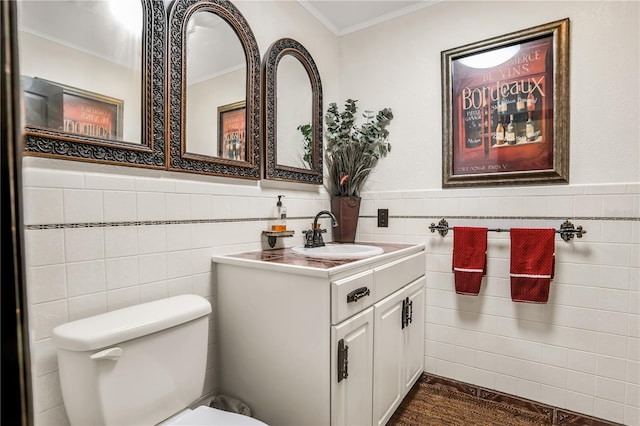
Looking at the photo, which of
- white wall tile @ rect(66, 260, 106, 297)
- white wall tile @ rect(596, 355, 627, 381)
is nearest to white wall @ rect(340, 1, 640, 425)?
white wall tile @ rect(596, 355, 627, 381)

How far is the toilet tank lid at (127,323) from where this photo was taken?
910 mm

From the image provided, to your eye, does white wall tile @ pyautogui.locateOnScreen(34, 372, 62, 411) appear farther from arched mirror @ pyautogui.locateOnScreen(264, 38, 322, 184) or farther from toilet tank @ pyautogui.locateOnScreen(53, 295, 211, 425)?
arched mirror @ pyautogui.locateOnScreen(264, 38, 322, 184)

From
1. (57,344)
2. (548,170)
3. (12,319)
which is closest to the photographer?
(12,319)

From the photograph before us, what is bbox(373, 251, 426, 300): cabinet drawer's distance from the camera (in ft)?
4.93

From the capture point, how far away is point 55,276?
102 centimetres

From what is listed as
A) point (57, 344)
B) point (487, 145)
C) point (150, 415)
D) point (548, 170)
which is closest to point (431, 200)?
point (487, 145)

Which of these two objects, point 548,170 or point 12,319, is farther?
point 548,170

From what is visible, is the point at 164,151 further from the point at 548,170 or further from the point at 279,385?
the point at 548,170

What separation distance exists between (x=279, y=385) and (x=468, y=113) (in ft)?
5.71

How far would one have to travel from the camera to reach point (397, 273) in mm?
1674

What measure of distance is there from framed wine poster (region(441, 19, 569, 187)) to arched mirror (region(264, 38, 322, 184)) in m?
0.79

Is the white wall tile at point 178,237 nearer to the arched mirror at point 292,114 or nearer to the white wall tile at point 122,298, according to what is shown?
the white wall tile at point 122,298

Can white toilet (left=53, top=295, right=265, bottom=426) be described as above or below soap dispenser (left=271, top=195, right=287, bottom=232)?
below

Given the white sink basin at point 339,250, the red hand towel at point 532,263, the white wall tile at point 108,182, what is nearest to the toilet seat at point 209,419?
the white sink basin at point 339,250
